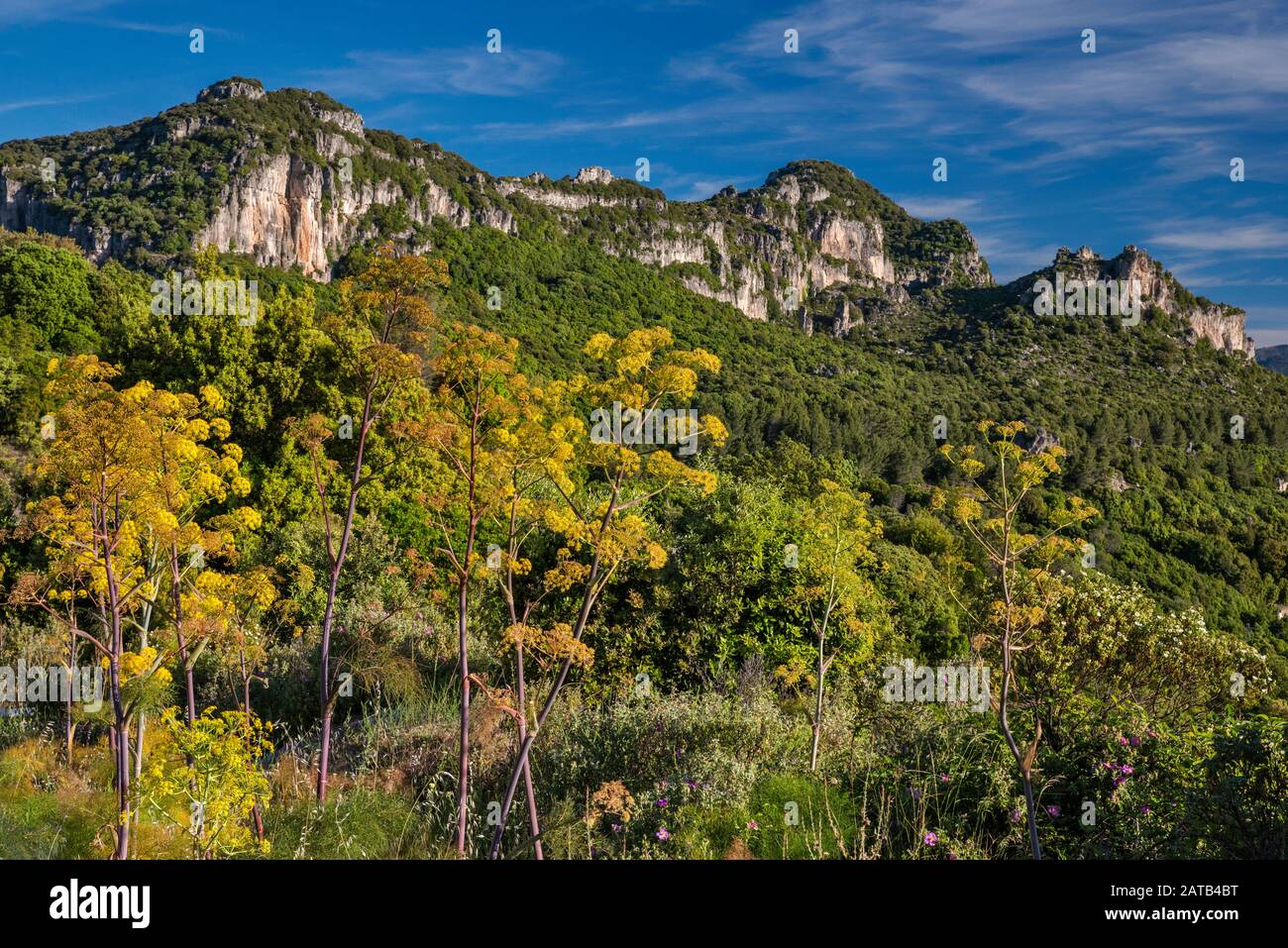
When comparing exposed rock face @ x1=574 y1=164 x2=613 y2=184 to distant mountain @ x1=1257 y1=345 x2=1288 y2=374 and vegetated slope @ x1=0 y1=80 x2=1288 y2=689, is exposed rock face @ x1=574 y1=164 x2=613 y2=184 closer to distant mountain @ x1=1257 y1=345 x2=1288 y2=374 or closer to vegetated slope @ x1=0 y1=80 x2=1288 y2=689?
vegetated slope @ x1=0 y1=80 x2=1288 y2=689

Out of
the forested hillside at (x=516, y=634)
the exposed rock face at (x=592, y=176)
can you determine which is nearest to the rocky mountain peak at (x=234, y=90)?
the exposed rock face at (x=592, y=176)

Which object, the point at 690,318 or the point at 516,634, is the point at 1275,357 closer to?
the point at 690,318

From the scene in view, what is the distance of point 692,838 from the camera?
4496mm

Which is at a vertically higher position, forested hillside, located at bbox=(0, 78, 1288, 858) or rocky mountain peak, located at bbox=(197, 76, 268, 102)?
rocky mountain peak, located at bbox=(197, 76, 268, 102)

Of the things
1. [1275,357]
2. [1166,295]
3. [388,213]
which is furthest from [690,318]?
[1275,357]

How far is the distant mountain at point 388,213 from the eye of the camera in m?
80.6

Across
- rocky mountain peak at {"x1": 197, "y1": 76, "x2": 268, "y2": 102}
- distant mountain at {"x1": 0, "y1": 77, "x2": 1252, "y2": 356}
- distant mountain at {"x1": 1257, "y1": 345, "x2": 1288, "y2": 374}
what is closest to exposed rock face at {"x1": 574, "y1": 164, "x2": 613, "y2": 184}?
distant mountain at {"x1": 0, "y1": 77, "x2": 1252, "y2": 356}

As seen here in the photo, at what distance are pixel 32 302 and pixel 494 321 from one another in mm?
44325

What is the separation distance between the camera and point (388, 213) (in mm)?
98500

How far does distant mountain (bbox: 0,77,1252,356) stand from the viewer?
264 ft

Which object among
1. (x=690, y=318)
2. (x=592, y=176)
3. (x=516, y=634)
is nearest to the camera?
(x=516, y=634)

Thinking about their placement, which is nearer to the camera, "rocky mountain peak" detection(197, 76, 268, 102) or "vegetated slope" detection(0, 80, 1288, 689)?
"vegetated slope" detection(0, 80, 1288, 689)

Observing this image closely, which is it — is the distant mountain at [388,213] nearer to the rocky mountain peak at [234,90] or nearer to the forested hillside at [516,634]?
the rocky mountain peak at [234,90]

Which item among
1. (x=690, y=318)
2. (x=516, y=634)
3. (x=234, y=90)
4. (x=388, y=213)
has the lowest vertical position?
(x=516, y=634)
